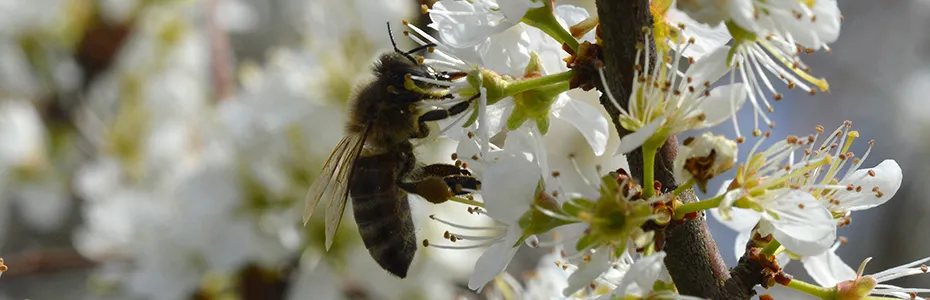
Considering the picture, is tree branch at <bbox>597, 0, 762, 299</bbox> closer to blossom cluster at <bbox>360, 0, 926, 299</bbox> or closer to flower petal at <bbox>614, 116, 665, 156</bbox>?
blossom cluster at <bbox>360, 0, 926, 299</bbox>

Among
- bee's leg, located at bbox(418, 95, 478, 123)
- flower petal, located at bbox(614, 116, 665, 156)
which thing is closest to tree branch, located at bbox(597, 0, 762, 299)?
flower petal, located at bbox(614, 116, 665, 156)

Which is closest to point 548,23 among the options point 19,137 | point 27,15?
point 19,137

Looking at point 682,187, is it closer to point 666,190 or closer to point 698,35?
point 666,190

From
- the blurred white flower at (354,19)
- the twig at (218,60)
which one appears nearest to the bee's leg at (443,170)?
the blurred white flower at (354,19)

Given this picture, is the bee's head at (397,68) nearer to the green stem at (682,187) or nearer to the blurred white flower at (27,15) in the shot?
the green stem at (682,187)

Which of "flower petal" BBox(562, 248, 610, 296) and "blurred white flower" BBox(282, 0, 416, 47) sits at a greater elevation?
"blurred white flower" BBox(282, 0, 416, 47)
